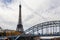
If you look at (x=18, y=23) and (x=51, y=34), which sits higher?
(x=18, y=23)

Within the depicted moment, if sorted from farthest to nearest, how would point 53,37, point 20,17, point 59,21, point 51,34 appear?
point 20,17 → point 53,37 → point 51,34 → point 59,21

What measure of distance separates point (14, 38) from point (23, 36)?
3833 millimetres

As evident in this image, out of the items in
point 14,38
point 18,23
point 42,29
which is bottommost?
point 14,38

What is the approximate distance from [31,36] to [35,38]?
6.48ft

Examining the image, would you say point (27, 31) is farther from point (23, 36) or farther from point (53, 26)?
point (53, 26)

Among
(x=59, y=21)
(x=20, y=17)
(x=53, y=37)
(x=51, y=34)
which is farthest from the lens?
(x=20, y=17)

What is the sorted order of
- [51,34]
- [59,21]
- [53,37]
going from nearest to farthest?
[59,21] → [51,34] → [53,37]

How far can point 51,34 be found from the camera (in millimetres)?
57812

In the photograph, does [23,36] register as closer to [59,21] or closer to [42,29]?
[42,29]

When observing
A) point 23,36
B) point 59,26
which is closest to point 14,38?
point 23,36

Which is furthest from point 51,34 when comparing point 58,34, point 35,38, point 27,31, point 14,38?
point 14,38

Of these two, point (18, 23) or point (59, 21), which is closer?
point (59, 21)

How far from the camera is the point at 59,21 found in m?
53.6

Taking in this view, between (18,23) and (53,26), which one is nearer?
(53,26)
